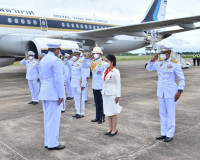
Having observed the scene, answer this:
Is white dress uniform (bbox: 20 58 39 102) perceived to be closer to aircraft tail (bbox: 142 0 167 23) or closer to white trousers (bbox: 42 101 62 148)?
white trousers (bbox: 42 101 62 148)

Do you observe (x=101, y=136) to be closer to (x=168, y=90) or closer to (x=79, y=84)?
(x=168, y=90)

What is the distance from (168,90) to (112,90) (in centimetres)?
106

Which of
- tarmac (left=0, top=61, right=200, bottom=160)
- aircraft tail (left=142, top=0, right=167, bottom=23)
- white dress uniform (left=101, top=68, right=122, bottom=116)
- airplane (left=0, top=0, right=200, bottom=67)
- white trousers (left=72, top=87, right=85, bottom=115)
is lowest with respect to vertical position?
tarmac (left=0, top=61, right=200, bottom=160)

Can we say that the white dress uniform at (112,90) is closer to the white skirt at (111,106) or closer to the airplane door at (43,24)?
the white skirt at (111,106)

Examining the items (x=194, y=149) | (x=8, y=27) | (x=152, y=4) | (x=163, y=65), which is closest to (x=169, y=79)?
(x=163, y=65)

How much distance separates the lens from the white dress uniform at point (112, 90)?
4305 mm

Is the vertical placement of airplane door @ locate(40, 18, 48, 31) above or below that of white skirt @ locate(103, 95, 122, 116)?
above

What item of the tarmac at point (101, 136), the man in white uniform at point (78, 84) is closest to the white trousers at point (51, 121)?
the tarmac at point (101, 136)

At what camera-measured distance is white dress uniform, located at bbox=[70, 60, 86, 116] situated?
5805 mm

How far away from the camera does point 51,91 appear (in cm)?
373

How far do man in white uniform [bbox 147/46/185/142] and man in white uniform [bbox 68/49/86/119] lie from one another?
2267mm

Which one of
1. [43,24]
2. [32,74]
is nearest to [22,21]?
[43,24]

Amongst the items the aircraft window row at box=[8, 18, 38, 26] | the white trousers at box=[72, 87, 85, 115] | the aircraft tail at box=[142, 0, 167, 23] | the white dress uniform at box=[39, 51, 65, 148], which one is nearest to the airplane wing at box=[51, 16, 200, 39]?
the aircraft window row at box=[8, 18, 38, 26]

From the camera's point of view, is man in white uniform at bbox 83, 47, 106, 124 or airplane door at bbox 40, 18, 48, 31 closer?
man in white uniform at bbox 83, 47, 106, 124
